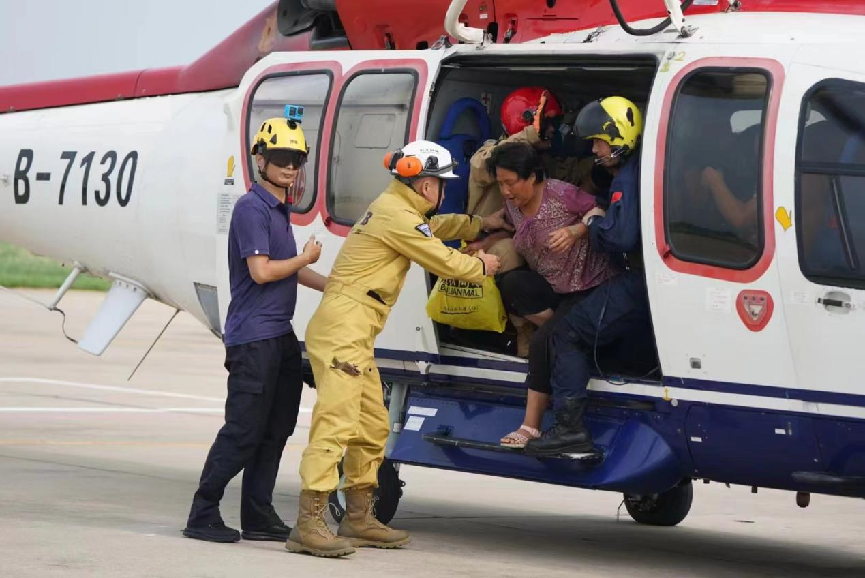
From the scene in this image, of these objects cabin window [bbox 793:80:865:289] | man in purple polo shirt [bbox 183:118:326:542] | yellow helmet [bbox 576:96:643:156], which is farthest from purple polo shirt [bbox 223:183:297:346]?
cabin window [bbox 793:80:865:289]

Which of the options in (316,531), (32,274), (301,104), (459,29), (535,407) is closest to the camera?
(316,531)

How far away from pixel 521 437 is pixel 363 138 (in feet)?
6.37

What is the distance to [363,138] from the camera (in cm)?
924

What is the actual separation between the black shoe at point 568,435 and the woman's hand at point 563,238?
73cm

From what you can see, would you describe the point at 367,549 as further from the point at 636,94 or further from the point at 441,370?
the point at 636,94

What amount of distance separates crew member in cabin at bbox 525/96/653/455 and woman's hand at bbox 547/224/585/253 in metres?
0.03

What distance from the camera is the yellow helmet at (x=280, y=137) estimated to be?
848 cm

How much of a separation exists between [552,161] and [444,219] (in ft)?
2.99

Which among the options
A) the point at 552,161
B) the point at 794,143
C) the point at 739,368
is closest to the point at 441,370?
the point at 552,161

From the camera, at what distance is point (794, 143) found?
7484 millimetres

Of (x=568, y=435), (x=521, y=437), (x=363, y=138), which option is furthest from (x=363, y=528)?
(x=363, y=138)

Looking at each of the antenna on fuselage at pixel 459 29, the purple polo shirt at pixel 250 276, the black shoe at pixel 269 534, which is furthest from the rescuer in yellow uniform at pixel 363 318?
the antenna on fuselage at pixel 459 29

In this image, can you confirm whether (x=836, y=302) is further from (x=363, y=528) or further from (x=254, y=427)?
(x=254, y=427)

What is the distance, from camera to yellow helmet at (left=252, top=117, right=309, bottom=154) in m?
8.48
